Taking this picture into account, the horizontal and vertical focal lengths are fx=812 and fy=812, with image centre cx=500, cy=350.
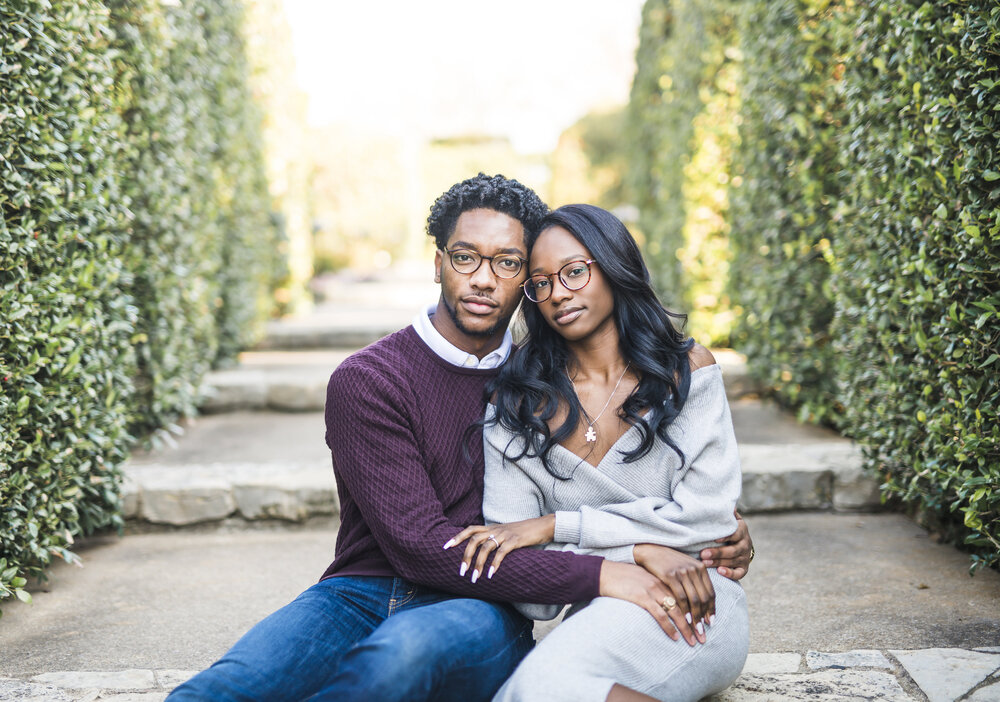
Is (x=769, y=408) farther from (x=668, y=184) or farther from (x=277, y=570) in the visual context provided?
(x=277, y=570)

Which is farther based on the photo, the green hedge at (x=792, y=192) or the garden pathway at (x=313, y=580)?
the green hedge at (x=792, y=192)

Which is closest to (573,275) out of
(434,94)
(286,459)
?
(286,459)

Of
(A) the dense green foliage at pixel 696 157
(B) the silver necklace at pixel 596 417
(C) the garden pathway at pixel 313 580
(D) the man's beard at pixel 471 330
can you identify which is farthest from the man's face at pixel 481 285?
(A) the dense green foliage at pixel 696 157

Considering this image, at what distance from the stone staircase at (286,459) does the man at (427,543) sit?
5.65 ft

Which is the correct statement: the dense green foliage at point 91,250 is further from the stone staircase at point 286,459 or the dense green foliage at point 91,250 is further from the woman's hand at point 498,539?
the woman's hand at point 498,539

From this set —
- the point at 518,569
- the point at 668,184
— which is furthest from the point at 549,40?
the point at 518,569

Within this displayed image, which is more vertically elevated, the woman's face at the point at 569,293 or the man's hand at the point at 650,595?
the woman's face at the point at 569,293

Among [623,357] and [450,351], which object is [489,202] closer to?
[450,351]

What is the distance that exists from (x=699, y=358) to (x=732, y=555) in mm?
554

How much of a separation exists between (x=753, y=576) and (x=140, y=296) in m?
3.52

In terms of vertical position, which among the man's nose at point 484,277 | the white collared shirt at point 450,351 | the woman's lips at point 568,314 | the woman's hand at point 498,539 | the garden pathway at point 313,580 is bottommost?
the garden pathway at point 313,580

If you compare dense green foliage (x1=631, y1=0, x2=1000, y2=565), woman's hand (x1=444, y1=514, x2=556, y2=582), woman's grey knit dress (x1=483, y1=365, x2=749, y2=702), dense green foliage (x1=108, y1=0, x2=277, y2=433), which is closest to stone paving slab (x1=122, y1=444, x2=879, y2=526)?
dense green foliage (x1=631, y1=0, x2=1000, y2=565)

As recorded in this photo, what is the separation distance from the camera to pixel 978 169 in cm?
271

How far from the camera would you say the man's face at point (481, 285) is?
2.41 metres
